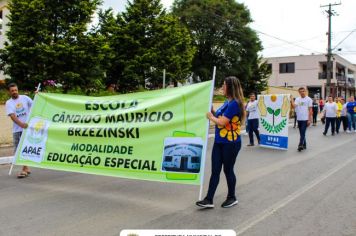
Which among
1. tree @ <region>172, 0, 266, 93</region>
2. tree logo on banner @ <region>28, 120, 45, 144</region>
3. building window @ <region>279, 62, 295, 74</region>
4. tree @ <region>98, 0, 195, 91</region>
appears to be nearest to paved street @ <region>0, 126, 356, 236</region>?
tree logo on banner @ <region>28, 120, 45, 144</region>

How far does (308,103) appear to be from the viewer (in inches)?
492

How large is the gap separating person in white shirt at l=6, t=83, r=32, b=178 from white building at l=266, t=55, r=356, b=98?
2378 inches

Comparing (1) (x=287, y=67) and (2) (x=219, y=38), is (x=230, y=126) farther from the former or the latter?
(1) (x=287, y=67)

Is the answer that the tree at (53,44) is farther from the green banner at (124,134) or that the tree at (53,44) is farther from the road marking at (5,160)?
the green banner at (124,134)

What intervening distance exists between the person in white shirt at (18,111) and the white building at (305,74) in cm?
6041

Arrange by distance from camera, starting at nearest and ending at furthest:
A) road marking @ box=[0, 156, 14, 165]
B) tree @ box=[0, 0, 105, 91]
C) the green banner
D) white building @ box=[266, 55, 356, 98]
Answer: the green banner
road marking @ box=[0, 156, 14, 165]
tree @ box=[0, 0, 105, 91]
white building @ box=[266, 55, 356, 98]

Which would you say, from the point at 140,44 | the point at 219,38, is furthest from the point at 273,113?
the point at 219,38

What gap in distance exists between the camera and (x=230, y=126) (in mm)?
5828

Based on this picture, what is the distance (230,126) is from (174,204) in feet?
4.66

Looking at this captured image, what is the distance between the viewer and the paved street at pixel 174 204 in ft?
16.9

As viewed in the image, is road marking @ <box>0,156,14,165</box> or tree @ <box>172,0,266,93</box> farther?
tree @ <box>172,0,266,93</box>

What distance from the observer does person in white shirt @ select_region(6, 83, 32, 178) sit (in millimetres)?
8141

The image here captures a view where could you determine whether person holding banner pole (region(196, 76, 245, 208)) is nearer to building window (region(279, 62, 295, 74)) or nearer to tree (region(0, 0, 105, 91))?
tree (region(0, 0, 105, 91))

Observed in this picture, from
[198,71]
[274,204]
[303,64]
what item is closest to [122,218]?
[274,204]
